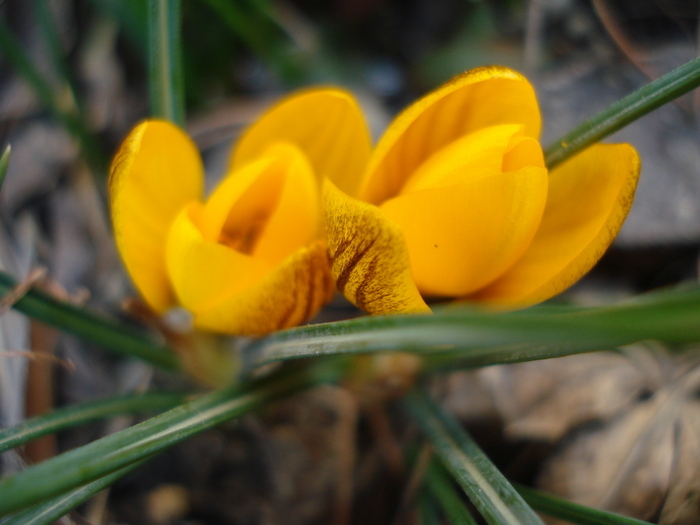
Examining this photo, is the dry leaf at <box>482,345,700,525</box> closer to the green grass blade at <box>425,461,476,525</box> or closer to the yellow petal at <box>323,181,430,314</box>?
the green grass blade at <box>425,461,476,525</box>

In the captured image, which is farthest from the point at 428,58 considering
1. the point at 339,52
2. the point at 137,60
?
the point at 137,60

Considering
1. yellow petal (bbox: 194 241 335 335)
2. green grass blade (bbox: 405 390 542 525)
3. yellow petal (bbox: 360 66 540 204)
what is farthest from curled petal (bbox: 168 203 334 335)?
green grass blade (bbox: 405 390 542 525)

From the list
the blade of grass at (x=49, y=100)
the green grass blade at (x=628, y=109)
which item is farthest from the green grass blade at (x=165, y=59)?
the green grass blade at (x=628, y=109)

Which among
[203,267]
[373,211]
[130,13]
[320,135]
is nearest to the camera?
[373,211]

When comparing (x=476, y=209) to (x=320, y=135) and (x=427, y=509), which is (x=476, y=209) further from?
(x=427, y=509)

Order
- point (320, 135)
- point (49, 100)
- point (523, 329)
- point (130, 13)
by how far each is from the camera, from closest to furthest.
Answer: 1. point (523, 329)
2. point (320, 135)
3. point (49, 100)
4. point (130, 13)

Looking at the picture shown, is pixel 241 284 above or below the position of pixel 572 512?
above

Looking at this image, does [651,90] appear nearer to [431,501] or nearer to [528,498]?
[528,498]

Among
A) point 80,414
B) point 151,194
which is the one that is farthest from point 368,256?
point 80,414
